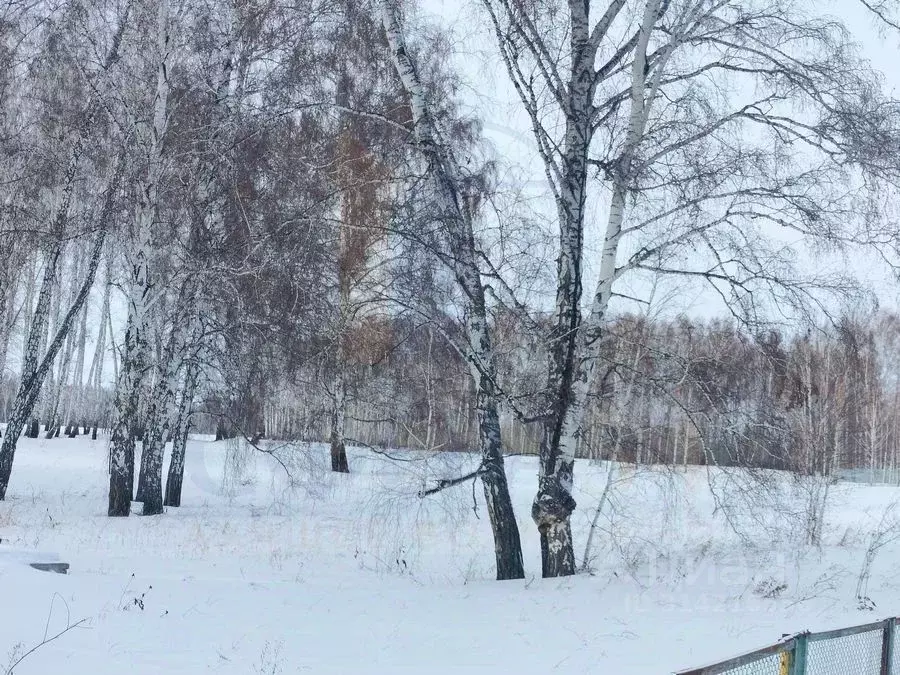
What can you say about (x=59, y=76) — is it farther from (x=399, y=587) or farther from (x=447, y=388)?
(x=399, y=587)

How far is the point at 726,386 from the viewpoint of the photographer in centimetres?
895

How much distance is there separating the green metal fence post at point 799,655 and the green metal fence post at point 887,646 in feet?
4.04

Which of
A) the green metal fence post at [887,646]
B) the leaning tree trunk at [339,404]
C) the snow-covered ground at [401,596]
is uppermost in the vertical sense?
the leaning tree trunk at [339,404]

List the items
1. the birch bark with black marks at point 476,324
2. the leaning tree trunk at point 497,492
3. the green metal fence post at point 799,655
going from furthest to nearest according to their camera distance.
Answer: the leaning tree trunk at point 497,492, the birch bark with black marks at point 476,324, the green metal fence post at point 799,655

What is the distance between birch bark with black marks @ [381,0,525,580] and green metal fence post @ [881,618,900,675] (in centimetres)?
467

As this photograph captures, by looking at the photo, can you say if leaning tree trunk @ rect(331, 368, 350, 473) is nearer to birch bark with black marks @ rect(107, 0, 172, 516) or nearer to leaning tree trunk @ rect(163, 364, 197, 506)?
leaning tree trunk @ rect(163, 364, 197, 506)

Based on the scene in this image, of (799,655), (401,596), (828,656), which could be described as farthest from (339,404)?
(799,655)

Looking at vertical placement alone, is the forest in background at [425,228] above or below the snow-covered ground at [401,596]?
above

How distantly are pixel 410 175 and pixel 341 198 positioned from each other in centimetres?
148

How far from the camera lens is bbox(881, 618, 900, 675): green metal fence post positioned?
5.11 m

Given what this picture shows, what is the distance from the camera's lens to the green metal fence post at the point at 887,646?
511 centimetres

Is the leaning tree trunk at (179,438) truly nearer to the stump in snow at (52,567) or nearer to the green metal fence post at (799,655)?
the stump in snow at (52,567)

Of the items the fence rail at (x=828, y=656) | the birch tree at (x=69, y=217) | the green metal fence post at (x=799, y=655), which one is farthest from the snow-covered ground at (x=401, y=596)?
the birch tree at (x=69, y=217)

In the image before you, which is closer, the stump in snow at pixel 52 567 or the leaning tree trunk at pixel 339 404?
the stump in snow at pixel 52 567
